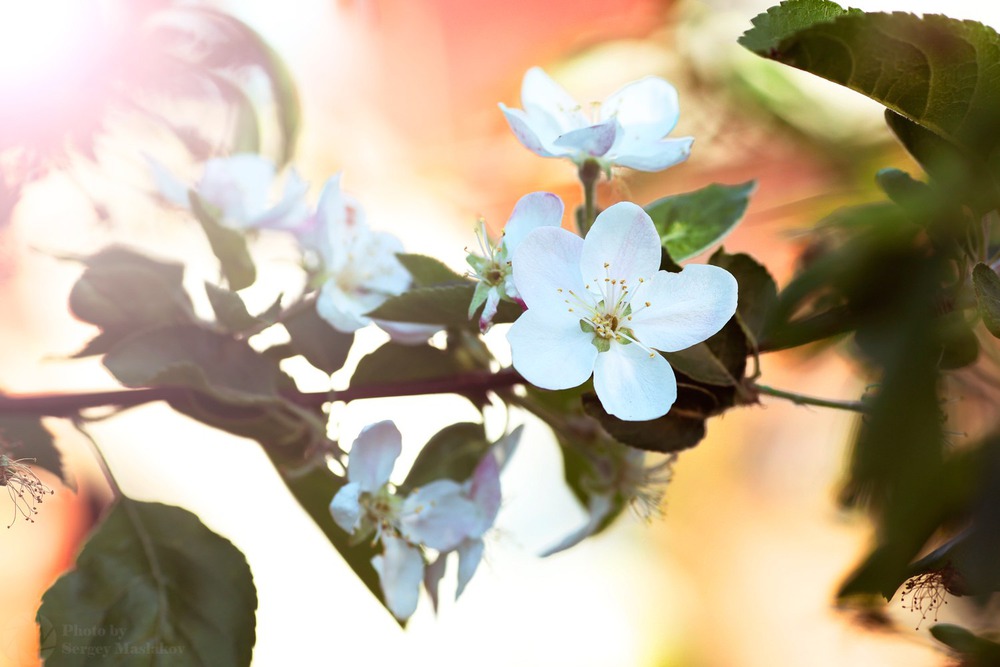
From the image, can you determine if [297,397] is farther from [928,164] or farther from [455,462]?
[928,164]

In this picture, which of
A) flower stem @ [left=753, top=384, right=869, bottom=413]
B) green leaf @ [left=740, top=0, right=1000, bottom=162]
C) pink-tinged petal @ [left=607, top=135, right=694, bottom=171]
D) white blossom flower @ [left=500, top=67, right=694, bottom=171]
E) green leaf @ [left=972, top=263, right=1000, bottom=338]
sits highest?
green leaf @ [left=740, top=0, right=1000, bottom=162]

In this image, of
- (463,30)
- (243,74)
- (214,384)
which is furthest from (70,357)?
(463,30)

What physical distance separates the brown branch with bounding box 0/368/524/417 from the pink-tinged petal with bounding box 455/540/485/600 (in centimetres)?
7

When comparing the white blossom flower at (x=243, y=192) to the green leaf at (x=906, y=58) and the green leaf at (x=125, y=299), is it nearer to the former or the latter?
the green leaf at (x=125, y=299)

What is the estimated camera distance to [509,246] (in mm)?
288

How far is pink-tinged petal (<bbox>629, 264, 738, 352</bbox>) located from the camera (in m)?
0.26

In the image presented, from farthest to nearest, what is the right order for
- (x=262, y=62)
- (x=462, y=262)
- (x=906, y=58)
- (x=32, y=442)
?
(x=262, y=62)
(x=462, y=262)
(x=32, y=442)
(x=906, y=58)

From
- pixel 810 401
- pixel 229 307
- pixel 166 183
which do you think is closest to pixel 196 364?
pixel 229 307

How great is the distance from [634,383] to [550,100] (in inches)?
6.1

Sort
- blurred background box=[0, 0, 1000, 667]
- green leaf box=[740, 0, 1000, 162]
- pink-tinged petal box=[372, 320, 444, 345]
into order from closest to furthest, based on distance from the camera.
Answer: green leaf box=[740, 0, 1000, 162]
pink-tinged petal box=[372, 320, 444, 345]
blurred background box=[0, 0, 1000, 667]

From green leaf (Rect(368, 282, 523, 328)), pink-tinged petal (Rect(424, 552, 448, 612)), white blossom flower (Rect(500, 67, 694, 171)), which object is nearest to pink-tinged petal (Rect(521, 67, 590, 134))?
white blossom flower (Rect(500, 67, 694, 171))

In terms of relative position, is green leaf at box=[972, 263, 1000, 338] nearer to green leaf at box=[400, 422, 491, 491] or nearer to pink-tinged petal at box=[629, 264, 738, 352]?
pink-tinged petal at box=[629, 264, 738, 352]

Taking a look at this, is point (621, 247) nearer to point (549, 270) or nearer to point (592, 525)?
point (549, 270)

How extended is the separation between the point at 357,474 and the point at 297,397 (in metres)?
0.05
